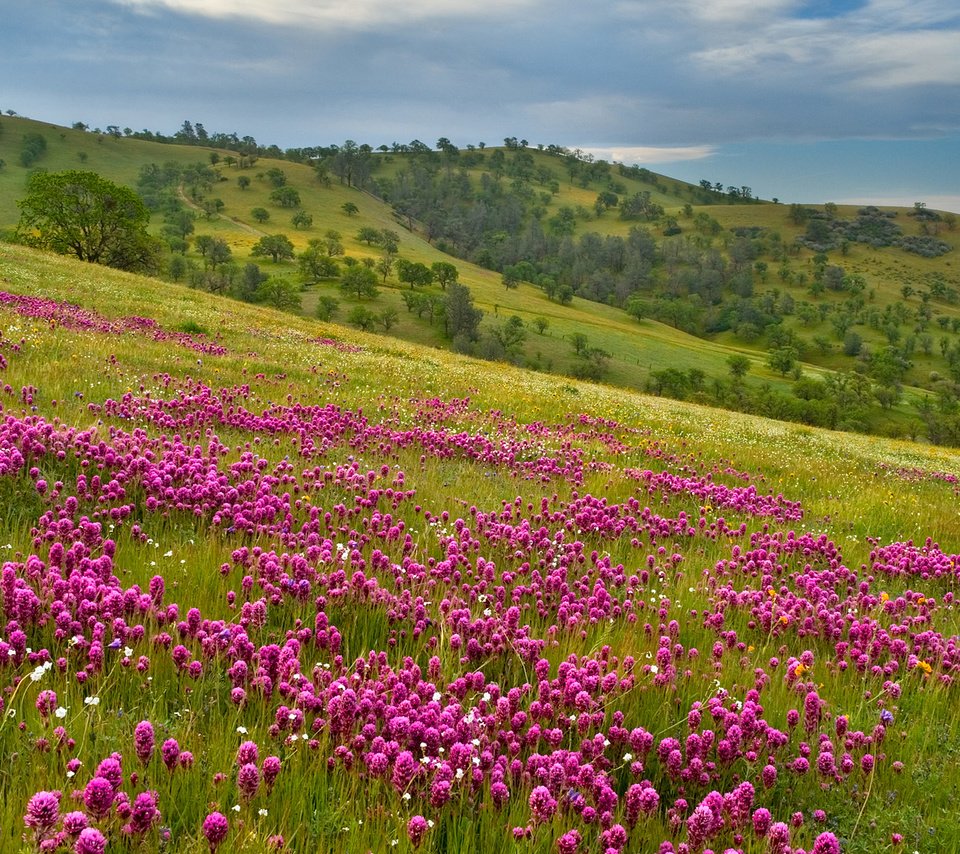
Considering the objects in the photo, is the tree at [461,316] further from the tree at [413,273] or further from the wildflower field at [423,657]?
the wildflower field at [423,657]

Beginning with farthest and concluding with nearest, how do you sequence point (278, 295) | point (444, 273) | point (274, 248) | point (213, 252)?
point (444, 273), point (274, 248), point (213, 252), point (278, 295)

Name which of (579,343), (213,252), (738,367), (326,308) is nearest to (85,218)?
(326,308)

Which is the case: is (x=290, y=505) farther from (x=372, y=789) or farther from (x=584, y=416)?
(x=584, y=416)

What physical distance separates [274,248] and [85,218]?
102 metres

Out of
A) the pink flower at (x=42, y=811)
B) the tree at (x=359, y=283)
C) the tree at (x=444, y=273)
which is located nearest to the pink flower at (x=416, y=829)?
the pink flower at (x=42, y=811)

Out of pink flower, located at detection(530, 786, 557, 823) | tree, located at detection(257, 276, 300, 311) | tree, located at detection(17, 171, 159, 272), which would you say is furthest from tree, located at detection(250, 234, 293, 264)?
pink flower, located at detection(530, 786, 557, 823)

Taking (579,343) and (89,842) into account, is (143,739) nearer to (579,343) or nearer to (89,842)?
(89,842)

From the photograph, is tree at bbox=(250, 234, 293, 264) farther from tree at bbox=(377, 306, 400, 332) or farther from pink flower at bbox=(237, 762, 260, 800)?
pink flower at bbox=(237, 762, 260, 800)

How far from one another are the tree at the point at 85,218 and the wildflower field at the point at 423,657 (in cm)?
6342

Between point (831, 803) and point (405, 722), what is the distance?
7.39ft

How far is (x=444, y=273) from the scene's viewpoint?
166 metres

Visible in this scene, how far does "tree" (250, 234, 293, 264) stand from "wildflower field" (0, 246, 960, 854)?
162 m

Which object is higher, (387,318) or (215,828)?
(387,318)

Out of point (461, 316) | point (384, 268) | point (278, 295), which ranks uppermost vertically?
point (384, 268)
